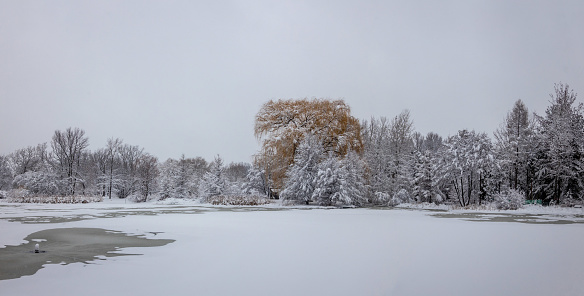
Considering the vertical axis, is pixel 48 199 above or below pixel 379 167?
below

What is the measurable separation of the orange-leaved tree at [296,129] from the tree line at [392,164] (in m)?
0.08

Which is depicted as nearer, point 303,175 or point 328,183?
point 328,183

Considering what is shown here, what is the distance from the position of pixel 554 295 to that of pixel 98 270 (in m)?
5.62

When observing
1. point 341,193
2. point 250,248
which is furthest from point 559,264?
point 341,193

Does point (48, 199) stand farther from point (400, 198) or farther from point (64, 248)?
point (400, 198)

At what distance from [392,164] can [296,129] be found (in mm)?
10321

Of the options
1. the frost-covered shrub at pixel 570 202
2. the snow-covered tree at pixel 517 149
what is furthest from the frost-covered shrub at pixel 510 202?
the snow-covered tree at pixel 517 149

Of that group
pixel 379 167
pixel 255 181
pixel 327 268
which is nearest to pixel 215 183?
pixel 255 181

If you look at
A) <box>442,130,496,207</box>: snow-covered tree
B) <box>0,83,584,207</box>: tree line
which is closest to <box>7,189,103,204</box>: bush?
<box>0,83,584,207</box>: tree line

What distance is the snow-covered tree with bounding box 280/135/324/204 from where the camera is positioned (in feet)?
87.4

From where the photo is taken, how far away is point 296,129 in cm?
2994

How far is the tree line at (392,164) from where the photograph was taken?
26.0m

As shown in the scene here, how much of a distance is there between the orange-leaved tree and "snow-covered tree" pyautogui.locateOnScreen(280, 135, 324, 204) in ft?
7.71

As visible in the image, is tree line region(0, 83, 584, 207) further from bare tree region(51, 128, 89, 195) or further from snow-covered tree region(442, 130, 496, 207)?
bare tree region(51, 128, 89, 195)
